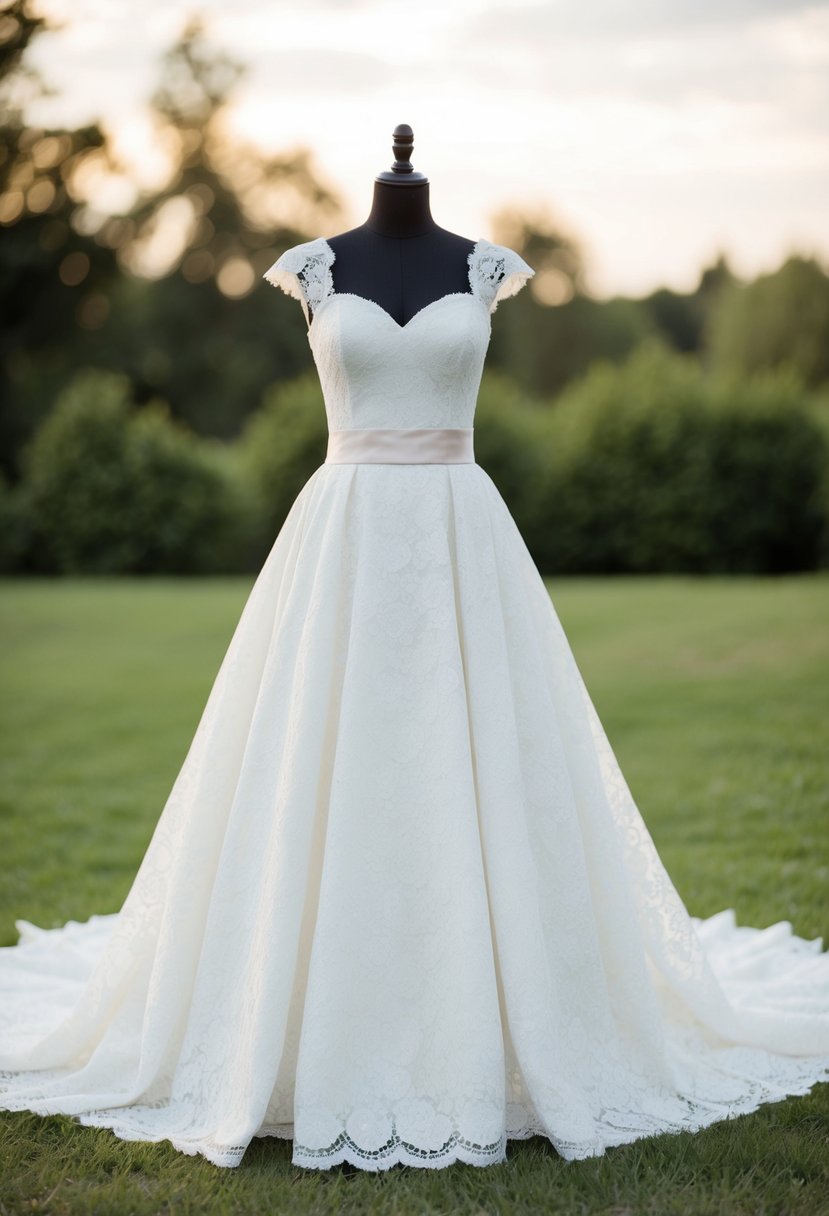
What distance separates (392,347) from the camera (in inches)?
119

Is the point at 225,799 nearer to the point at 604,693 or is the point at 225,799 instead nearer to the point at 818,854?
the point at 818,854

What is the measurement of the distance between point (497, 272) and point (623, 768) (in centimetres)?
422

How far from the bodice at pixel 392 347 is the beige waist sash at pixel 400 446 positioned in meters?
0.02

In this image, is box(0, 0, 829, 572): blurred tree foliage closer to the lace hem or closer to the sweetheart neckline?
the sweetheart neckline

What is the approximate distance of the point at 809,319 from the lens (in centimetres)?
3381

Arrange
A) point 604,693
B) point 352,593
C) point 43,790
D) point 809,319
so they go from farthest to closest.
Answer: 1. point 809,319
2. point 604,693
3. point 43,790
4. point 352,593

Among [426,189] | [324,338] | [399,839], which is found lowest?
[399,839]

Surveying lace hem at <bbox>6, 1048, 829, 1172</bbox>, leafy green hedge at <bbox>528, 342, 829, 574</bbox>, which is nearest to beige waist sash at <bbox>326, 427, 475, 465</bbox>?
lace hem at <bbox>6, 1048, 829, 1172</bbox>

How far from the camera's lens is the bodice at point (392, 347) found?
3031mm

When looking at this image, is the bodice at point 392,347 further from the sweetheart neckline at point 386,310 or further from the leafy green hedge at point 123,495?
the leafy green hedge at point 123,495

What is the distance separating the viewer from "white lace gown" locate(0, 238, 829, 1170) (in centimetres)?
281

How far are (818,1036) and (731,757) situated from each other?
3705 millimetres

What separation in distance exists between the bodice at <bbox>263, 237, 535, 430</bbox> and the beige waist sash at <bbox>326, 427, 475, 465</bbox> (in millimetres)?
22

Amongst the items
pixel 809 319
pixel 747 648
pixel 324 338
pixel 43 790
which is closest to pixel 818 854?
pixel 324 338
